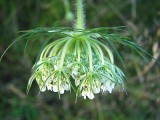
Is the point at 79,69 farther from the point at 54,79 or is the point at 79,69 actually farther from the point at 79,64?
the point at 54,79

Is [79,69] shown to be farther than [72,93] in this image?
No

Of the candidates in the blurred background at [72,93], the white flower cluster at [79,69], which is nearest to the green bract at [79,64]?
the white flower cluster at [79,69]

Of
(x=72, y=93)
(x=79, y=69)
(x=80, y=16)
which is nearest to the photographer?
(x=79, y=69)

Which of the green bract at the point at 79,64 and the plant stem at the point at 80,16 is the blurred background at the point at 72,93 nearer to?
the plant stem at the point at 80,16

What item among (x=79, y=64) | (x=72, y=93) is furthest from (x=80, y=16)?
(x=72, y=93)

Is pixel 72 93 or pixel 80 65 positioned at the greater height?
pixel 72 93

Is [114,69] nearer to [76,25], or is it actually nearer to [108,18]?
[76,25]

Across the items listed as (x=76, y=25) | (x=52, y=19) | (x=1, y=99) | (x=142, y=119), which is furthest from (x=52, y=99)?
(x=76, y=25)

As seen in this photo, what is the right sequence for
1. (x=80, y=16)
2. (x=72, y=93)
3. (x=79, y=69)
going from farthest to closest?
1. (x=72, y=93)
2. (x=80, y=16)
3. (x=79, y=69)
